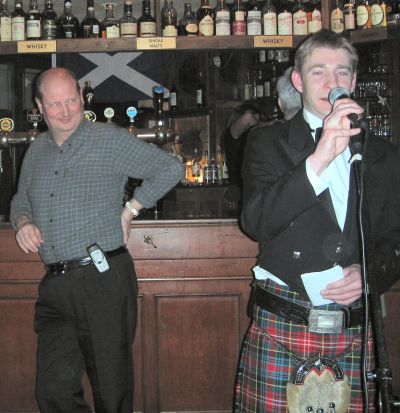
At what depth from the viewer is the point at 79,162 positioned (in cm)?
221

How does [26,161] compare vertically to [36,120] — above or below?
below

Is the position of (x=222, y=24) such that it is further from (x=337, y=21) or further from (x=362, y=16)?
(x=362, y=16)

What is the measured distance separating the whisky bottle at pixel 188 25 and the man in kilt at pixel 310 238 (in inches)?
69.7

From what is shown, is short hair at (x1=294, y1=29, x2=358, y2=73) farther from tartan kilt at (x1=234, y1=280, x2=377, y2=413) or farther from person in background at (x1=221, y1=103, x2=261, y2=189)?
person in background at (x1=221, y1=103, x2=261, y2=189)

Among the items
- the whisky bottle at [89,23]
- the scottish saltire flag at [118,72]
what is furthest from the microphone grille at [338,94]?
the scottish saltire flag at [118,72]

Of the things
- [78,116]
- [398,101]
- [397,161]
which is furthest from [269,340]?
[398,101]

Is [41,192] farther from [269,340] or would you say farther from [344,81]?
[344,81]

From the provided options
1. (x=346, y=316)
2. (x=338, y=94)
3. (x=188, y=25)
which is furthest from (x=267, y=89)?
(x=338, y=94)

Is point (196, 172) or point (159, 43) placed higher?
point (159, 43)

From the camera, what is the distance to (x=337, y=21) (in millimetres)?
2971

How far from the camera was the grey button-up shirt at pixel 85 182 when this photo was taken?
2172 mm

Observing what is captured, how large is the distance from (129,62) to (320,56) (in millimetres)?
2793

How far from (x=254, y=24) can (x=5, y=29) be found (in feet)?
4.20

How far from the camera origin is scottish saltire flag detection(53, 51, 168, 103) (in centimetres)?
404
